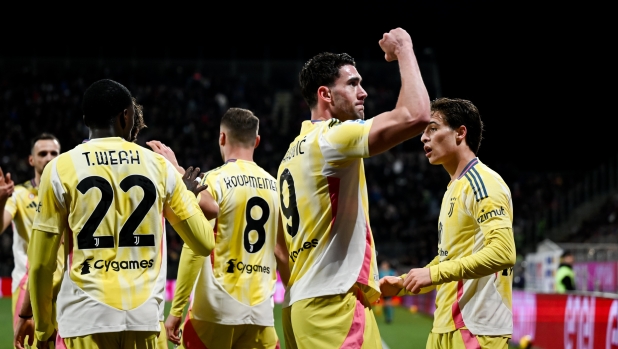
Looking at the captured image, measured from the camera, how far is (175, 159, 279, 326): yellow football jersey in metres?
5.56

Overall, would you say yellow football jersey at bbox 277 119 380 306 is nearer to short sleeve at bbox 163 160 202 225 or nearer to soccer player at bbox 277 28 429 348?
soccer player at bbox 277 28 429 348

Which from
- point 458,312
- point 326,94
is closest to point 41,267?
point 326,94

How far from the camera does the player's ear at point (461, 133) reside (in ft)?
16.0

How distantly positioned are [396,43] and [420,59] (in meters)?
35.6

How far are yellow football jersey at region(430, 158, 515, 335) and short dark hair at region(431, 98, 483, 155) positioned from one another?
208 mm

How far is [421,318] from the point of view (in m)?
20.3

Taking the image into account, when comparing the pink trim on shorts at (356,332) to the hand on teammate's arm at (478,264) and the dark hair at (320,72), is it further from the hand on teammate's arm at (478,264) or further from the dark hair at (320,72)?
the dark hair at (320,72)

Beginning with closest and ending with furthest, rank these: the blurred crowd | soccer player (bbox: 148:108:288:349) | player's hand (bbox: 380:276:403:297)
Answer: player's hand (bbox: 380:276:403:297) → soccer player (bbox: 148:108:288:349) → the blurred crowd

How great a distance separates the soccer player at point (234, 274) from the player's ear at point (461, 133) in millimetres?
1542

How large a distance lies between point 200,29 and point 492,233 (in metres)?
34.7

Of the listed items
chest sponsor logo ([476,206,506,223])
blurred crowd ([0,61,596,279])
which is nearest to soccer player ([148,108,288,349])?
chest sponsor logo ([476,206,506,223])

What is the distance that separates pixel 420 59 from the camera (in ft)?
126

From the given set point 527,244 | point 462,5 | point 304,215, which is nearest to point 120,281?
point 304,215

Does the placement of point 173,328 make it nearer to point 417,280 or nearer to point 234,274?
point 234,274
